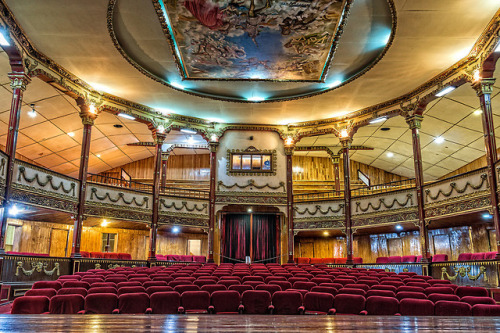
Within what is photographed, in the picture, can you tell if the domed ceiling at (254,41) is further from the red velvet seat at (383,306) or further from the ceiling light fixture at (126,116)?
the red velvet seat at (383,306)

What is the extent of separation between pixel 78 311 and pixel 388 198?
1138 cm

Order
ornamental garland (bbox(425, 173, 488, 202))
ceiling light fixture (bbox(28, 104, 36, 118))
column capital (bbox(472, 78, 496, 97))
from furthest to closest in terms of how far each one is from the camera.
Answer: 1. ceiling light fixture (bbox(28, 104, 36, 118))
2. column capital (bbox(472, 78, 496, 97))
3. ornamental garland (bbox(425, 173, 488, 202))

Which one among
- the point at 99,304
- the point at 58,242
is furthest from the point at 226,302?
the point at 58,242

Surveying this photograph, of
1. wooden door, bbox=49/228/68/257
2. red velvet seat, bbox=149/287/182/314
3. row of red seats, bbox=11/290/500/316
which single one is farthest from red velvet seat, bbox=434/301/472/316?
wooden door, bbox=49/228/68/257

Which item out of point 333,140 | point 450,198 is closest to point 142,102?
point 333,140

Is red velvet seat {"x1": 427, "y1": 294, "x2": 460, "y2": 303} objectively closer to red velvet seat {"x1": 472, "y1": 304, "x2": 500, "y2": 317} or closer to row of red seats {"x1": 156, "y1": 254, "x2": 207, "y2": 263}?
red velvet seat {"x1": 472, "y1": 304, "x2": 500, "y2": 317}

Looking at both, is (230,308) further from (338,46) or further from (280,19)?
(338,46)

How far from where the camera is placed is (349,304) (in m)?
5.09

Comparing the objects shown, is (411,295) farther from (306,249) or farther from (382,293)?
(306,249)

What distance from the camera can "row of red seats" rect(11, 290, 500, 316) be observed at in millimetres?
4695

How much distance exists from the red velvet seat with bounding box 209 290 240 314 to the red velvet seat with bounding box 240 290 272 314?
11 centimetres

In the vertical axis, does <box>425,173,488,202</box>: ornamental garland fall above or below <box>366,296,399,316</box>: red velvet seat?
above

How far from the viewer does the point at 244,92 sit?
14445 mm

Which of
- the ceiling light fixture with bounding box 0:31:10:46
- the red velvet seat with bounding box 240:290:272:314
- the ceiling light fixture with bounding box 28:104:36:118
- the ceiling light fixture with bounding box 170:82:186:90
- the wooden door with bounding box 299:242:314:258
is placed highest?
the ceiling light fixture with bounding box 170:82:186:90
